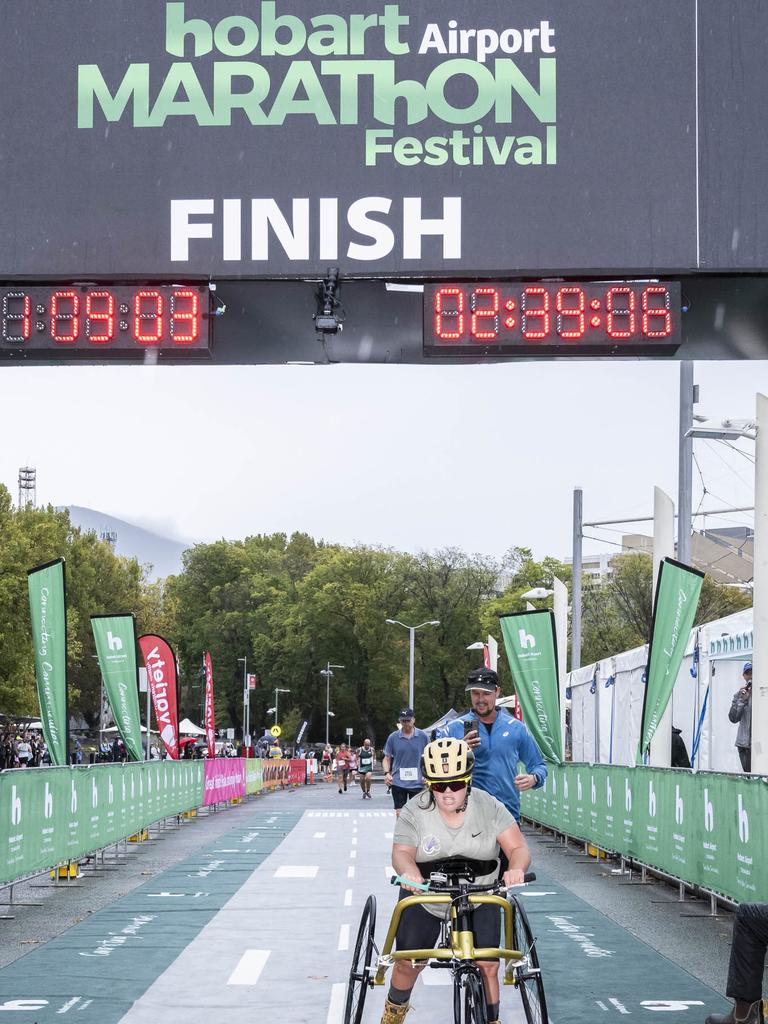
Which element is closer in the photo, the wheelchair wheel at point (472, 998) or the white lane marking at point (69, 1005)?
the wheelchair wheel at point (472, 998)

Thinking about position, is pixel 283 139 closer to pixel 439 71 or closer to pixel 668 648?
pixel 439 71

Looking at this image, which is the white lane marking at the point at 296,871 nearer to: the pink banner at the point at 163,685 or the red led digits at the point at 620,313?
the red led digits at the point at 620,313

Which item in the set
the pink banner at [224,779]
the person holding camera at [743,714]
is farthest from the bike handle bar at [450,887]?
the pink banner at [224,779]

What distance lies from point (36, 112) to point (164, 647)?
21203 millimetres

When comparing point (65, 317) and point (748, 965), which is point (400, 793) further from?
point (748, 965)

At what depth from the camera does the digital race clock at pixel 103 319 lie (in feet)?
37.5

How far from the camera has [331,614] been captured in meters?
108

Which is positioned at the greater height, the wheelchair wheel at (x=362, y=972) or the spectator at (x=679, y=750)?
the wheelchair wheel at (x=362, y=972)

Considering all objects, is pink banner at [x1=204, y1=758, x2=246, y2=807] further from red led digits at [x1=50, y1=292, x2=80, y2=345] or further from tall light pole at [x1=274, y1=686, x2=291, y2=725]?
tall light pole at [x1=274, y1=686, x2=291, y2=725]

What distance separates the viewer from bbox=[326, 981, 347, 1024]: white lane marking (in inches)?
354

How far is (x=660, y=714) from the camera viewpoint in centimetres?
1819

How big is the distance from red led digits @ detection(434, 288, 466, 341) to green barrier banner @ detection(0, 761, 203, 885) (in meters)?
6.16

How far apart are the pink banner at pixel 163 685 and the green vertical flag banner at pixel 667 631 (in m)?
15.1

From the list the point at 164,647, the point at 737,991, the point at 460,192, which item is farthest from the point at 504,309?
the point at 164,647
